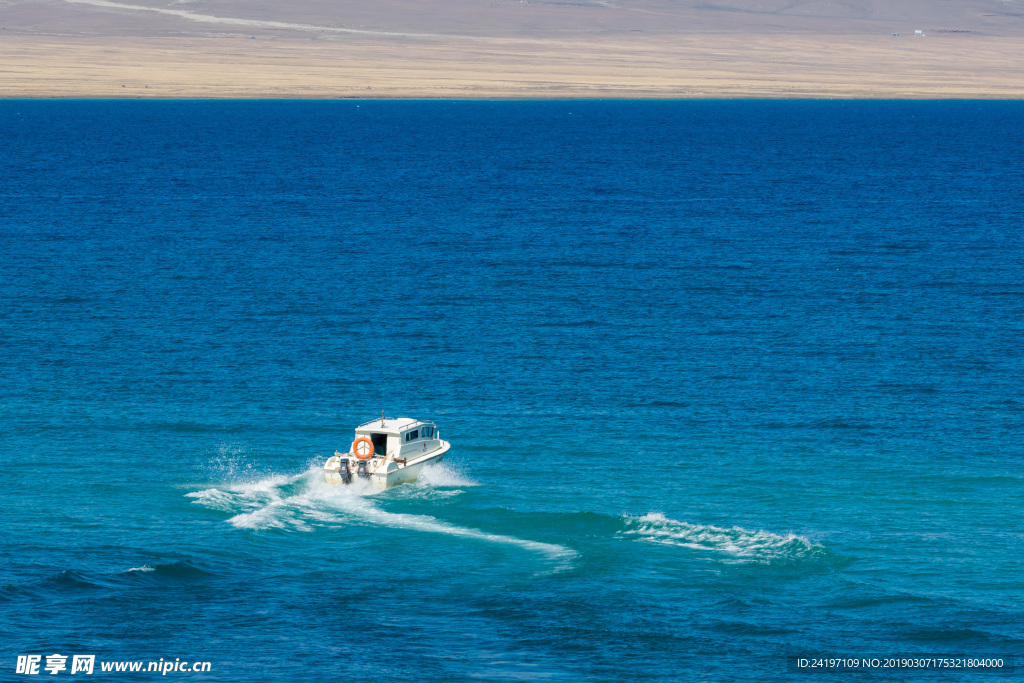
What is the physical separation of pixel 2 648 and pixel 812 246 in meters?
118

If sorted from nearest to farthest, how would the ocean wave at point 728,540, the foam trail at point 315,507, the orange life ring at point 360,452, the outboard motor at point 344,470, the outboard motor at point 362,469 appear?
the ocean wave at point 728,540 → the foam trail at point 315,507 → the outboard motor at point 344,470 → the outboard motor at point 362,469 → the orange life ring at point 360,452

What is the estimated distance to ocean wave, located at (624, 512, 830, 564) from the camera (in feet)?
202

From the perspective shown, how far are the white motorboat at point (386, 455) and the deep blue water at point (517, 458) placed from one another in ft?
3.21

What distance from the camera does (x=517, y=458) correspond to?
77.2 metres

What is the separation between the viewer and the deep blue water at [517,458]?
5353 centimetres

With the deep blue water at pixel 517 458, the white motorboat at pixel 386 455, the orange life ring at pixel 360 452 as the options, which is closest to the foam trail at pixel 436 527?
the deep blue water at pixel 517 458

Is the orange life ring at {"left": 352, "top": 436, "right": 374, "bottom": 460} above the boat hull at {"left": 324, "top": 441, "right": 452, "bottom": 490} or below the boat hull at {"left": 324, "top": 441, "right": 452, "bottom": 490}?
above

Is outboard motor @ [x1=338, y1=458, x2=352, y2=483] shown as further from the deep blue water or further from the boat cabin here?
the boat cabin

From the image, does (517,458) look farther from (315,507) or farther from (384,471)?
(315,507)

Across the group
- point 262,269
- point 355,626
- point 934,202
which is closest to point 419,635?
point 355,626

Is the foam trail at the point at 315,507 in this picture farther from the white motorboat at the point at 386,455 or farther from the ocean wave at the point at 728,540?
the ocean wave at the point at 728,540

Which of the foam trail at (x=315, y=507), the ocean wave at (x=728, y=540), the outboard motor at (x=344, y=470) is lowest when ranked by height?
the ocean wave at (x=728, y=540)

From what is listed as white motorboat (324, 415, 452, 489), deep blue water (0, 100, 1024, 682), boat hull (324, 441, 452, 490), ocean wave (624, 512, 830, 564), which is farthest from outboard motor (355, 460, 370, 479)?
ocean wave (624, 512, 830, 564)

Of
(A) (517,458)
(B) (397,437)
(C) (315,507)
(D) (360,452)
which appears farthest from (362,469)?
(A) (517,458)
